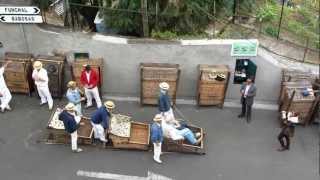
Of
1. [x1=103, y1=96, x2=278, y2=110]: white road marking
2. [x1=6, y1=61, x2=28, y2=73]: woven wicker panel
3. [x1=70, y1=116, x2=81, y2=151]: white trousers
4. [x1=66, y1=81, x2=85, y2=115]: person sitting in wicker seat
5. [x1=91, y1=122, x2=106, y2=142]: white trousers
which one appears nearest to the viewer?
[x1=70, y1=116, x2=81, y2=151]: white trousers

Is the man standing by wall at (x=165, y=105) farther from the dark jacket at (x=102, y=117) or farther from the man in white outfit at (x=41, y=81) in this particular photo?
the man in white outfit at (x=41, y=81)

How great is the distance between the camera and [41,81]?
529 inches

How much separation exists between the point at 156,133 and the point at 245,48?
416cm

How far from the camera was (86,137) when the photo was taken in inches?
485

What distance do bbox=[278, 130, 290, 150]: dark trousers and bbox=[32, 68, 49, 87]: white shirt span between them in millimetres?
6631

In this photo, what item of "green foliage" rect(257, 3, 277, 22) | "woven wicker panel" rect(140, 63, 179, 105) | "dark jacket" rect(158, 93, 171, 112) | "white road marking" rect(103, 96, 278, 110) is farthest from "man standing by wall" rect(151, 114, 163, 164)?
"green foliage" rect(257, 3, 277, 22)

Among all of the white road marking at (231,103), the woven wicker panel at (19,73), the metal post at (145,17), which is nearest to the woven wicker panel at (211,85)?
the white road marking at (231,103)

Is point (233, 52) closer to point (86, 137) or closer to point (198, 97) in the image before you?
point (198, 97)

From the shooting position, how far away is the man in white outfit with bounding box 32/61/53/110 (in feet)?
43.5

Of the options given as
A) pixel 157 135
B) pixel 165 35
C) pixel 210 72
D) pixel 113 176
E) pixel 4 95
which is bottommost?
pixel 113 176

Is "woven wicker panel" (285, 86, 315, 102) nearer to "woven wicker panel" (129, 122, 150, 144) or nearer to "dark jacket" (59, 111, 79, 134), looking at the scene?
"woven wicker panel" (129, 122, 150, 144)

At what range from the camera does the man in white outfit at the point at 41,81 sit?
1326 cm

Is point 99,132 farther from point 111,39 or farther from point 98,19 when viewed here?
point 98,19

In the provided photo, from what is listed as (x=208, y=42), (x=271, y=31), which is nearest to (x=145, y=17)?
(x=208, y=42)
